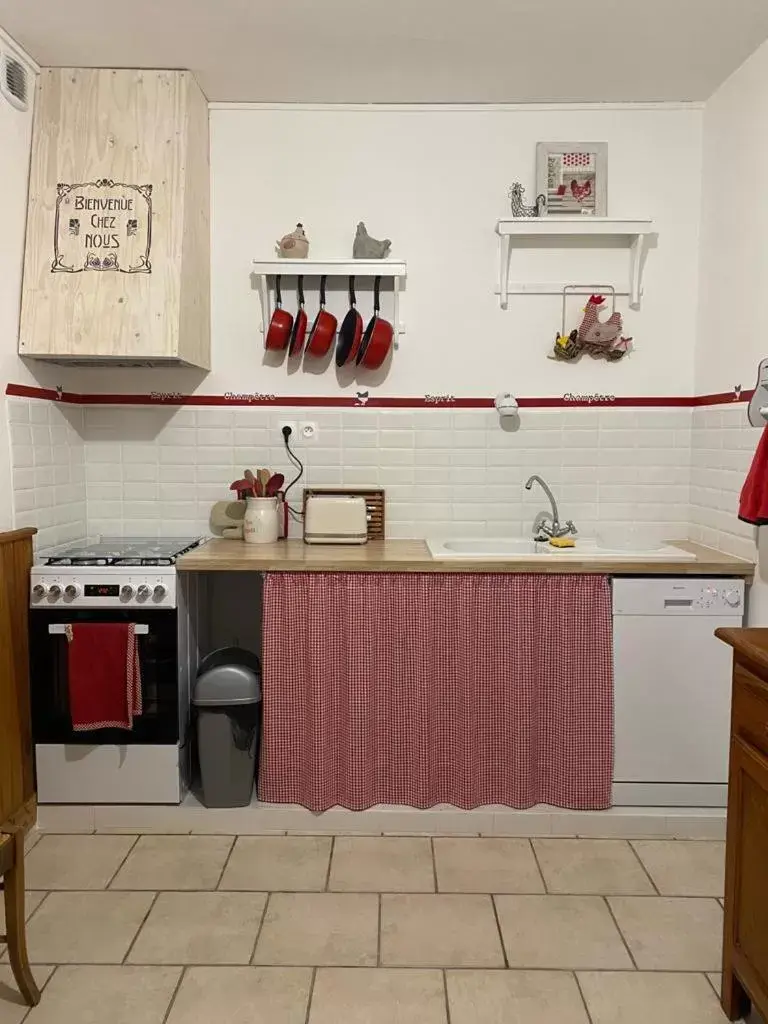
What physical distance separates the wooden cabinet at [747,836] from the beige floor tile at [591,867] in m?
0.58

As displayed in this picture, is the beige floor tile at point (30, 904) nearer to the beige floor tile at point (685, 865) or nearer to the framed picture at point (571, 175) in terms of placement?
the beige floor tile at point (685, 865)

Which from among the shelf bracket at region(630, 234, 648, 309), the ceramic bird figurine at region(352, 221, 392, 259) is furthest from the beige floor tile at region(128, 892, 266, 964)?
the shelf bracket at region(630, 234, 648, 309)

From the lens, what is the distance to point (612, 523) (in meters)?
3.42

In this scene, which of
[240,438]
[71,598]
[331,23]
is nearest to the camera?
[331,23]

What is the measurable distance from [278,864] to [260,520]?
4.18 feet

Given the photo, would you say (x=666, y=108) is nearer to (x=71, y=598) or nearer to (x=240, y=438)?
(x=240, y=438)

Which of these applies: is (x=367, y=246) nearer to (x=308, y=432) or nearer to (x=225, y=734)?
(x=308, y=432)

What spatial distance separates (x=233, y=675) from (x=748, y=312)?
228 centimetres

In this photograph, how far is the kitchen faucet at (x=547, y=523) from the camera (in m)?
3.32

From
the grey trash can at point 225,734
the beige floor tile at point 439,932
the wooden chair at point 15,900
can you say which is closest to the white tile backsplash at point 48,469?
the grey trash can at point 225,734

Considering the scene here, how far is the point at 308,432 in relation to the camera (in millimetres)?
3412

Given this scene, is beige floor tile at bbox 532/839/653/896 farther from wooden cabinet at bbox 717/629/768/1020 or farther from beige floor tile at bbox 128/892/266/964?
beige floor tile at bbox 128/892/266/964

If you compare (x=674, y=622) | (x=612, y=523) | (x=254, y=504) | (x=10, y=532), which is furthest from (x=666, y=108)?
(x=10, y=532)

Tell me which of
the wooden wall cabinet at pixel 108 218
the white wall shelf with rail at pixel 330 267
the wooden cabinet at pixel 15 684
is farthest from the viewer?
the white wall shelf with rail at pixel 330 267
